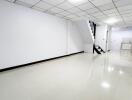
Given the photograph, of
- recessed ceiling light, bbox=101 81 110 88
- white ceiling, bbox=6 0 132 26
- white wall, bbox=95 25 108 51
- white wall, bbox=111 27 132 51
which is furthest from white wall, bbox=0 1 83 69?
white wall, bbox=111 27 132 51

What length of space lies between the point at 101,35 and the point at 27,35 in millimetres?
7245

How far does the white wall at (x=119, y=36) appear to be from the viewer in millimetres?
11133

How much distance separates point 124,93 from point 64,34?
513cm

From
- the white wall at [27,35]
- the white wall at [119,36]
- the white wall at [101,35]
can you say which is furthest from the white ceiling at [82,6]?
the white wall at [119,36]

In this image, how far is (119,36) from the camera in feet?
38.4

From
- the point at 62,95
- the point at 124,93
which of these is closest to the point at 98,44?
the point at 124,93

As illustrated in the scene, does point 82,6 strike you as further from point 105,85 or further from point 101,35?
point 101,35

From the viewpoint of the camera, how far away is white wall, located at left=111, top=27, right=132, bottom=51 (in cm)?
1113

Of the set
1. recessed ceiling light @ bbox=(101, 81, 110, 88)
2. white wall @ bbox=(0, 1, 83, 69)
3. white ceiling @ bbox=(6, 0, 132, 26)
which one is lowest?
recessed ceiling light @ bbox=(101, 81, 110, 88)

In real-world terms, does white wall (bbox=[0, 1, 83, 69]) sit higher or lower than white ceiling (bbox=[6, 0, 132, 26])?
lower

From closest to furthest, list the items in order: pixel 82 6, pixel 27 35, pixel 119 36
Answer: pixel 82 6, pixel 27 35, pixel 119 36

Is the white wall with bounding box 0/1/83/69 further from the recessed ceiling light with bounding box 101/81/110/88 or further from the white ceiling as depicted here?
the recessed ceiling light with bounding box 101/81/110/88

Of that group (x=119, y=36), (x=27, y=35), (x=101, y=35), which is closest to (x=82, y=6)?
(x=27, y=35)

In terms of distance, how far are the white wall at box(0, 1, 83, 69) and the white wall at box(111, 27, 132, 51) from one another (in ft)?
29.0
